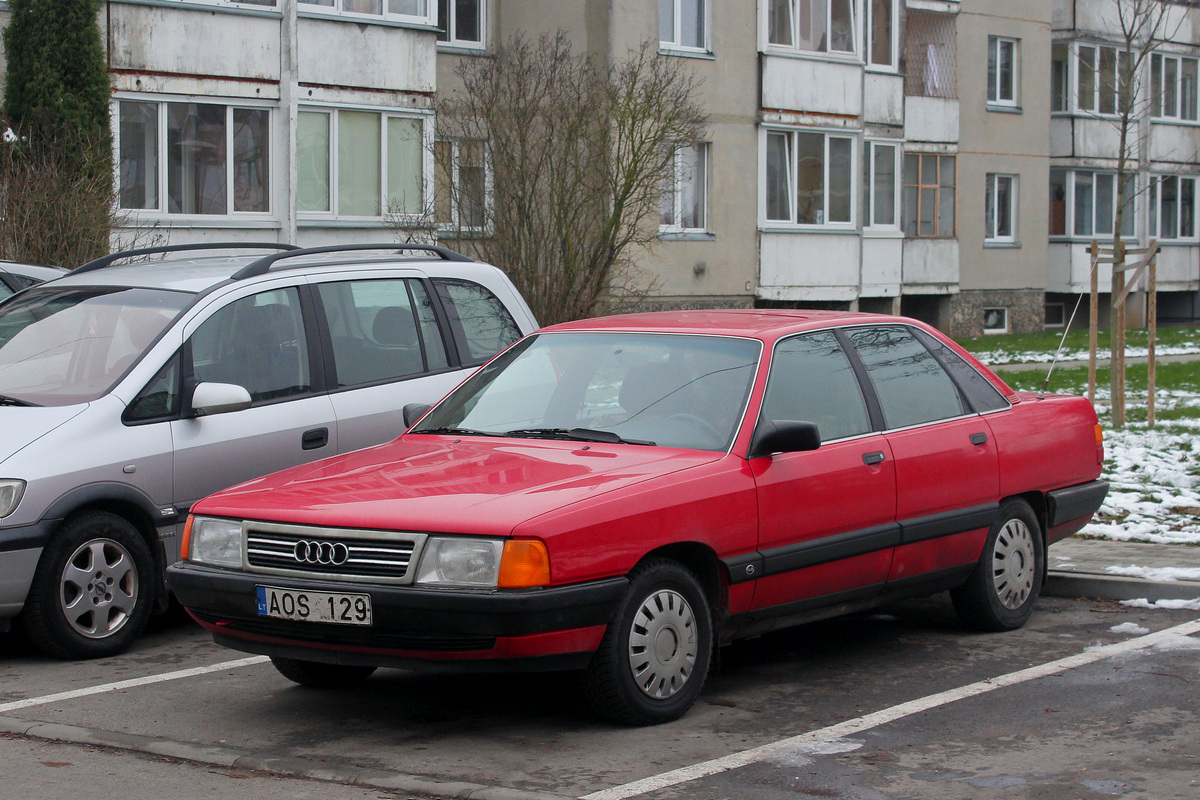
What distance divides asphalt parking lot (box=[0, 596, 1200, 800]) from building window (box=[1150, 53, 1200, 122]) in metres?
36.2

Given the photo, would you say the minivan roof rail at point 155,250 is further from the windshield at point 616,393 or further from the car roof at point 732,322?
the car roof at point 732,322

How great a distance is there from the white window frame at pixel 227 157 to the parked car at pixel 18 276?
10021mm

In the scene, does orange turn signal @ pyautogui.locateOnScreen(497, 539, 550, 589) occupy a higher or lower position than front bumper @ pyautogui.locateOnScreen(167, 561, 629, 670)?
higher

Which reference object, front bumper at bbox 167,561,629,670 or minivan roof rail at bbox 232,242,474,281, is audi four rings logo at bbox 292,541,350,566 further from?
minivan roof rail at bbox 232,242,474,281

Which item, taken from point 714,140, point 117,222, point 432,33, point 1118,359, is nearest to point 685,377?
point 1118,359

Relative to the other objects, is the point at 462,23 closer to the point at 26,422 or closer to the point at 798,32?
the point at 798,32

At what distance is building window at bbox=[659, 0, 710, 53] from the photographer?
26703mm

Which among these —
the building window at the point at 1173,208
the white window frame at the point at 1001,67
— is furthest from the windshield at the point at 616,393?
the building window at the point at 1173,208

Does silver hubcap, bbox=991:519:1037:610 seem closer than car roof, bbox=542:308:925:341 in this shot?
No

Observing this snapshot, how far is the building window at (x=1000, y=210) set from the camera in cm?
3566

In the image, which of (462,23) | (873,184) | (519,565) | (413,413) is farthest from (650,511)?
(873,184)

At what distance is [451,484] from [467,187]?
14.3 m

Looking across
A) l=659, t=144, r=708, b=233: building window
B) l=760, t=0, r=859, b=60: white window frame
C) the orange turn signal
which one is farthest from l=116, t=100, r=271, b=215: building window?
the orange turn signal

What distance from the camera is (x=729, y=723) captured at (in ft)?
19.3
